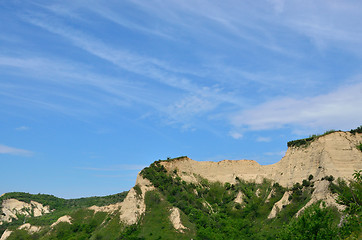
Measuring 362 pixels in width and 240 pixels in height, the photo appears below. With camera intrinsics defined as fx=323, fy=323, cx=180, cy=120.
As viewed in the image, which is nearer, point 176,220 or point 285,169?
point 176,220

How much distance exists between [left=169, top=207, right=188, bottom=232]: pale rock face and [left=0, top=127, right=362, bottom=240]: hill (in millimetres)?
290

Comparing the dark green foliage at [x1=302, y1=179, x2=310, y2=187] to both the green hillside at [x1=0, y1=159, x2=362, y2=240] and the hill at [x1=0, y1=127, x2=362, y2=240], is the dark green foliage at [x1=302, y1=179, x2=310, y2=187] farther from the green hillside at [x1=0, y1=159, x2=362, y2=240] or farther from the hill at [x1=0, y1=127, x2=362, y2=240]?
the hill at [x1=0, y1=127, x2=362, y2=240]

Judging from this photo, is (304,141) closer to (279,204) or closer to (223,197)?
(279,204)

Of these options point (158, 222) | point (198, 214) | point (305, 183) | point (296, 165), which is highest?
point (296, 165)

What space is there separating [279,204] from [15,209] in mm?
156075

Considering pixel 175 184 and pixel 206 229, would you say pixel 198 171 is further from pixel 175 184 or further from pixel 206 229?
pixel 206 229

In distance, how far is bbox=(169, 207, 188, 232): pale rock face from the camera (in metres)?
94.6

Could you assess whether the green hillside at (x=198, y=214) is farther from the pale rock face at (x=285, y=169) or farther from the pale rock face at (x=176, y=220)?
the pale rock face at (x=285, y=169)

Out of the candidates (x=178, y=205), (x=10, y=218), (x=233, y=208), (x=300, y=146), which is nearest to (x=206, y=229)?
(x=178, y=205)

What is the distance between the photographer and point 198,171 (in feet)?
Result: 443

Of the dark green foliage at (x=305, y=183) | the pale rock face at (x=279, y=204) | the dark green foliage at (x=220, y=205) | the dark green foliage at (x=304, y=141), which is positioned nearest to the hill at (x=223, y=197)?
the pale rock face at (x=279, y=204)

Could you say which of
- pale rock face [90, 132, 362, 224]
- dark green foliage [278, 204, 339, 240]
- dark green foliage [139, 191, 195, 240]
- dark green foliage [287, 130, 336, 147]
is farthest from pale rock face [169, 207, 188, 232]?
dark green foliage [278, 204, 339, 240]

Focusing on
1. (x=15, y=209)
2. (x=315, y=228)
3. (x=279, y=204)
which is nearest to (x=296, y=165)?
(x=279, y=204)

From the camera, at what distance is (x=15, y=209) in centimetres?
18812
